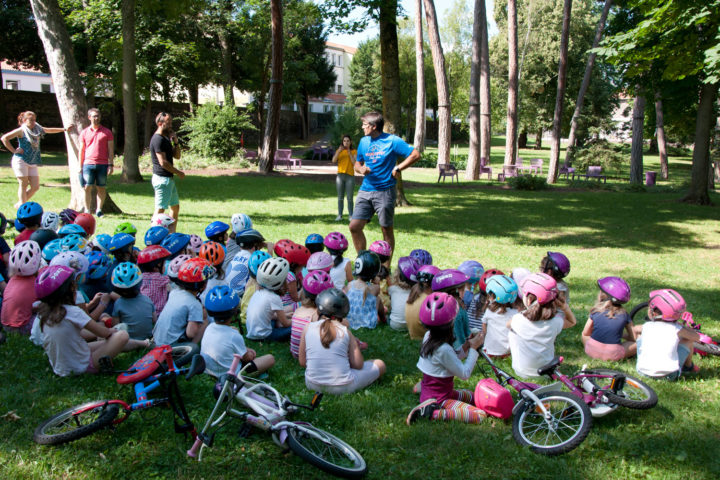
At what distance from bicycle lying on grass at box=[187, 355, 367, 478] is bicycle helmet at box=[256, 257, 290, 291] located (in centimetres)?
149

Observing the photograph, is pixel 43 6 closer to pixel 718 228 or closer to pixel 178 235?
pixel 178 235

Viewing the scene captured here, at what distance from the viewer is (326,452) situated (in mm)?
3486

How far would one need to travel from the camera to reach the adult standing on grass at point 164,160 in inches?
362

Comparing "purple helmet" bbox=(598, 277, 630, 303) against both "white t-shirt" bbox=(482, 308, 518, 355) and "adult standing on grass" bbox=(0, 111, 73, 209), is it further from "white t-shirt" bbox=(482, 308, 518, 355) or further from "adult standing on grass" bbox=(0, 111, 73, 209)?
"adult standing on grass" bbox=(0, 111, 73, 209)

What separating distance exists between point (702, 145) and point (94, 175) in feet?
58.2

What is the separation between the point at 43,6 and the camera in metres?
10.8

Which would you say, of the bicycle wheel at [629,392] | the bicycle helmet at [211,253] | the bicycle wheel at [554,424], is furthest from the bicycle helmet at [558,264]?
the bicycle helmet at [211,253]

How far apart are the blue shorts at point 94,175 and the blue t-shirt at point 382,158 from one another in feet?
18.5

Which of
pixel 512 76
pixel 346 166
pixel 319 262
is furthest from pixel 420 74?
pixel 319 262

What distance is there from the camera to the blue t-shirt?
8117mm

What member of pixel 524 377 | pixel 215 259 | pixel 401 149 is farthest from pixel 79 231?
pixel 524 377

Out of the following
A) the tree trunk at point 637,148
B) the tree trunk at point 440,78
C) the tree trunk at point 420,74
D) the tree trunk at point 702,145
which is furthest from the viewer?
the tree trunk at point 637,148

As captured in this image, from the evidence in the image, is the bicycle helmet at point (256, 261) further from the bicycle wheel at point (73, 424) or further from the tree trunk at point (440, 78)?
the tree trunk at point (440, 78)

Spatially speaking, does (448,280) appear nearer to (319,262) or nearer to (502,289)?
(502,289)
